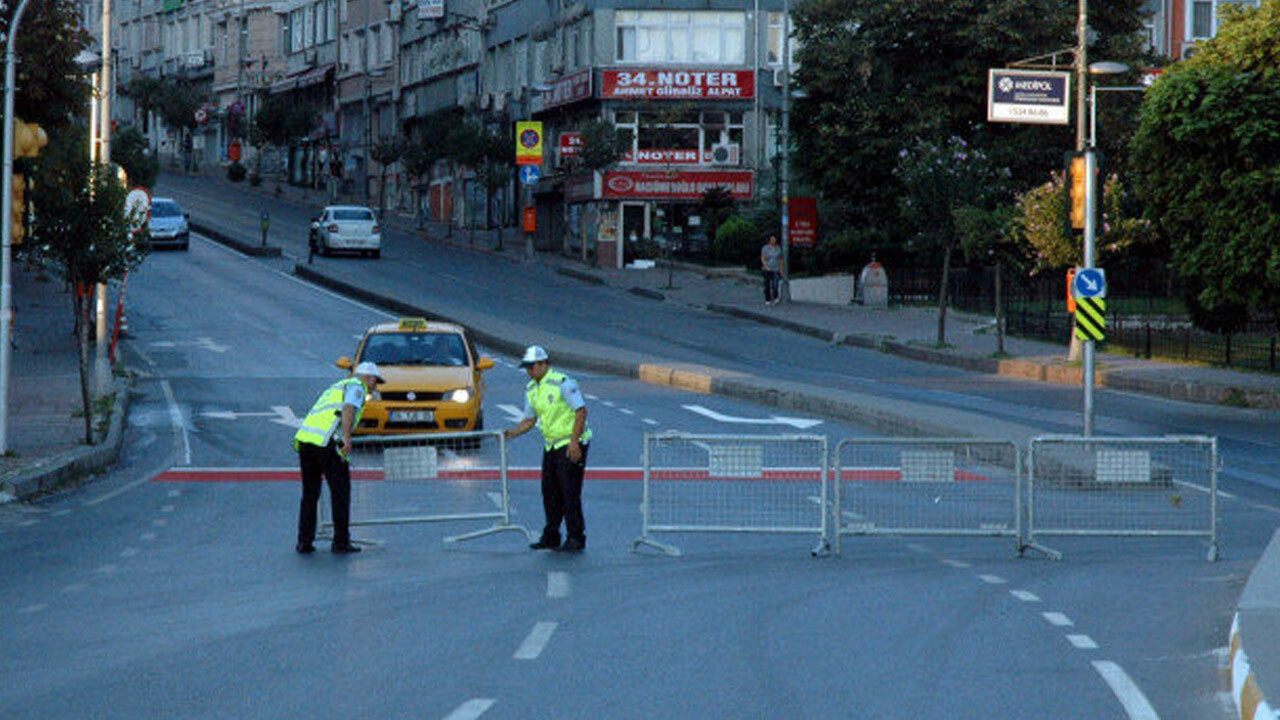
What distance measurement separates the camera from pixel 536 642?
12.4 m

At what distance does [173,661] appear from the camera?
11617 millimetres

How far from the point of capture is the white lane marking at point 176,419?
89.1 ft

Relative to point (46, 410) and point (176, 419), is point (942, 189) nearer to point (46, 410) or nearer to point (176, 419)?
point (176, 419)

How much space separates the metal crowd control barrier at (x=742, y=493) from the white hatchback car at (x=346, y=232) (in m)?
54.0

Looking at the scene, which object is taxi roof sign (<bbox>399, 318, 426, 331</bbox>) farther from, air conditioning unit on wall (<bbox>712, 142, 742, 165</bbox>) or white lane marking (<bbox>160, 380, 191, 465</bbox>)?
air conditioning unit on wall (<bbox>712, 142, 742, 165</bbox>)

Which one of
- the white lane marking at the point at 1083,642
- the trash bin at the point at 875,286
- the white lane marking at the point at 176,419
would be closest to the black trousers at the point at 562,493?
the white lane marking at the point at 1083,642

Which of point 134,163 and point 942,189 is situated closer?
point 942,189

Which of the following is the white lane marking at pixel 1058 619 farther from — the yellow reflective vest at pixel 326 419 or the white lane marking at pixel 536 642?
the yellow reflective vest at pixel 326 419

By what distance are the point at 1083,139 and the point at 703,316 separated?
65.1ft

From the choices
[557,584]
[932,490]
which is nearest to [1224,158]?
[932,490]

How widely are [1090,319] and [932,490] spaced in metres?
12.0

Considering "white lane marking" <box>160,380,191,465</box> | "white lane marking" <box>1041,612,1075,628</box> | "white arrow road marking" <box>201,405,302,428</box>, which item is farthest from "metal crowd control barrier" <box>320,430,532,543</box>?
"white arrow road marking" <box>201,405,302,428</box>

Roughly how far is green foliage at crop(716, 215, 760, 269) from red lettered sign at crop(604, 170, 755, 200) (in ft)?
13.7

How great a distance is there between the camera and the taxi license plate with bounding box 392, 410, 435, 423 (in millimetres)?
27281
